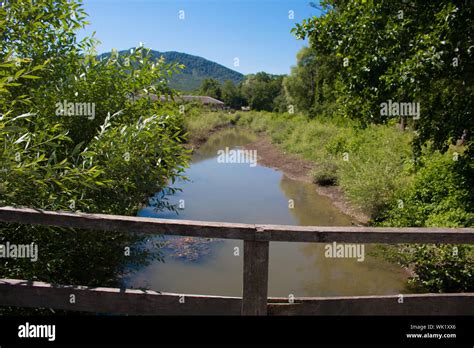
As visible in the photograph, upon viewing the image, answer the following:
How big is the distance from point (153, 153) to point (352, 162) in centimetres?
1096

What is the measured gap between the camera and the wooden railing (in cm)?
272

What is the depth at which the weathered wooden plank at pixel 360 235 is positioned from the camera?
2.70m

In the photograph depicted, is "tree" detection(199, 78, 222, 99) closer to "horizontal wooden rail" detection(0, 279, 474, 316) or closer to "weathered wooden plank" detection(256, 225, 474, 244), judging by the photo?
"horizontal wooden rail" detection(0, 279, 474, 316)

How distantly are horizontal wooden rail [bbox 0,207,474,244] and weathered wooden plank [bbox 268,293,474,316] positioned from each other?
58cm

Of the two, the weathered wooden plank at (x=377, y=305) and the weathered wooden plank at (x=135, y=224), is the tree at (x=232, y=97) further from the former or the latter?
the weathered wooden plank at (x=135, y=224)

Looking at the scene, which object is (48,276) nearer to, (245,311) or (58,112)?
(58,112)

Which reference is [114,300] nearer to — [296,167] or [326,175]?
[326,175]

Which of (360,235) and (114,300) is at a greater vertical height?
(360,235)

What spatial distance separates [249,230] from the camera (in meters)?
2.68

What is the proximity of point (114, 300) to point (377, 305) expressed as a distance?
2181mm

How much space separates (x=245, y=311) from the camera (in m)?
2.85

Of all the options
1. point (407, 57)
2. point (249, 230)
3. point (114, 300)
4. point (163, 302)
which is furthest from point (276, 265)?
point (249, 230)

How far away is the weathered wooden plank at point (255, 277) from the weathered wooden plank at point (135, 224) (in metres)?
0.11

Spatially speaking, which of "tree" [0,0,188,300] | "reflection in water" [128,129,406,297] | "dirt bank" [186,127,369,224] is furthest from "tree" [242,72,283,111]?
"tree" [0,0,188,300]
